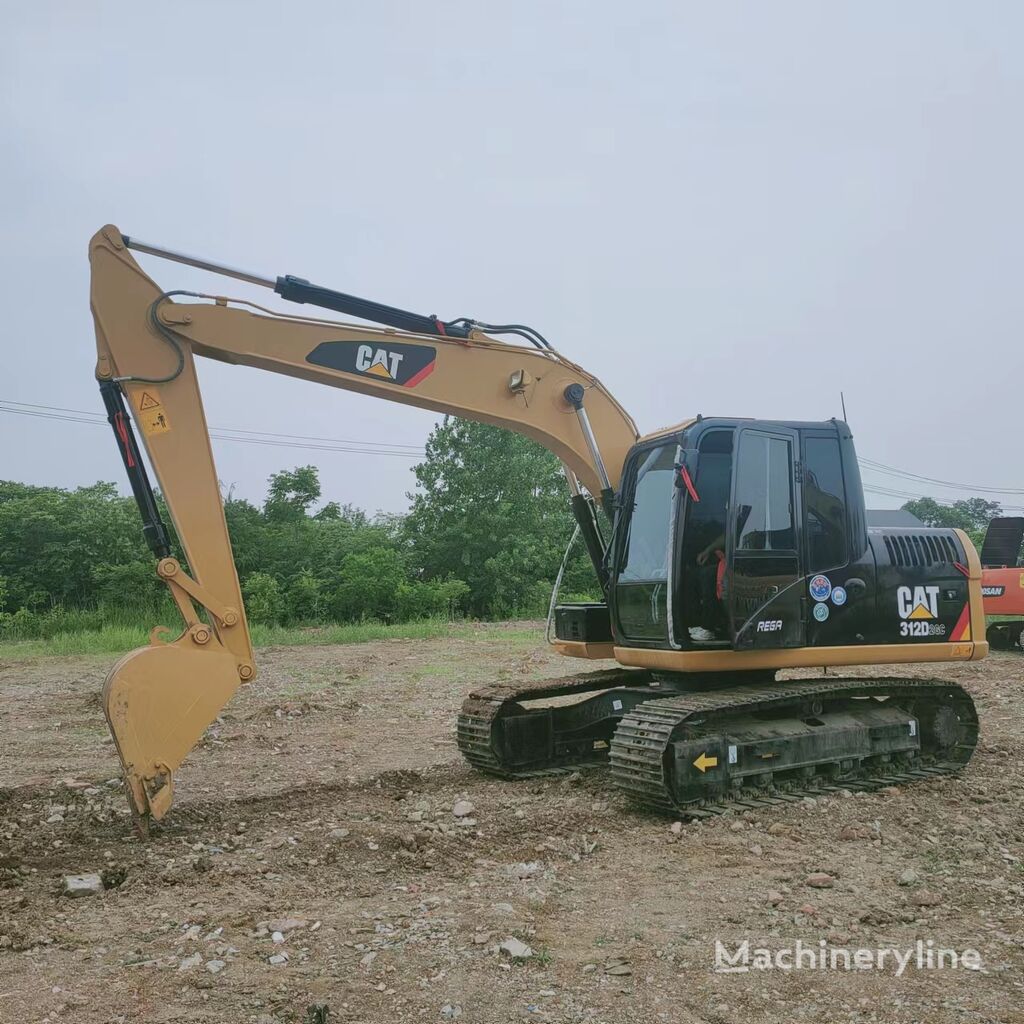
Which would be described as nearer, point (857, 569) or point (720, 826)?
point (720, 826)

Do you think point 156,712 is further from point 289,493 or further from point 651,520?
point 289,493

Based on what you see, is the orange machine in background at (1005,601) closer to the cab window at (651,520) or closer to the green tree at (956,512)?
the cab window at (651,520)

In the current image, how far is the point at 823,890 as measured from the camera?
502 centimetres

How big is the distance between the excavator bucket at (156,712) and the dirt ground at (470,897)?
395 millimetres

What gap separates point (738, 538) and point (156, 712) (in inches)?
152

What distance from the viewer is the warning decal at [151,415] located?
630 cm

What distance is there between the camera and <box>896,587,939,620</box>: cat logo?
7.45 meters

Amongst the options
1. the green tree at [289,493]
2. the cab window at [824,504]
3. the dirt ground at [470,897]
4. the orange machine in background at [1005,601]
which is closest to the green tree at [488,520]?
the green tree at [289,493]

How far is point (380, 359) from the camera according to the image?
689 centimetres

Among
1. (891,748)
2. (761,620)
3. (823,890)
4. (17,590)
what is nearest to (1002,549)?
(891,748)

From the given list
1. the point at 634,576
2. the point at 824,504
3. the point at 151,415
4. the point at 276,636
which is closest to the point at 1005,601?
the point at 824,504

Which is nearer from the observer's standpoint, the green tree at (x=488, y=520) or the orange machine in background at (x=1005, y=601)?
the orange machine in background at (x=1005, y=601)

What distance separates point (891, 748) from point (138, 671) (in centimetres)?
544

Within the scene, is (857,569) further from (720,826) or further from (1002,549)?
(1002,549)
